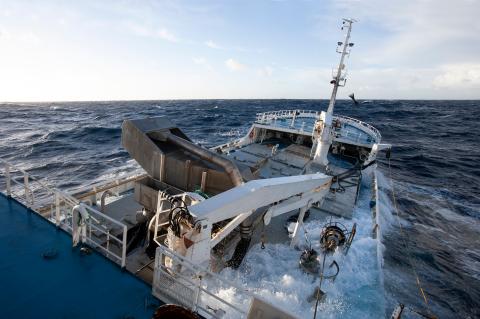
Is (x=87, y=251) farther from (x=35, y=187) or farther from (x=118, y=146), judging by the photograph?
(x=118, y=146)

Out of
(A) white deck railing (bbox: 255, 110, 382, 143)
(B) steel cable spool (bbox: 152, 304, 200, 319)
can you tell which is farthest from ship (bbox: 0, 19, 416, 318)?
(A) white deck railing (bbox: 255, 110, 382, 143)

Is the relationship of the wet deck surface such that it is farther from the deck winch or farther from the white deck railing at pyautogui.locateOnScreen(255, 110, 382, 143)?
the white deck railing at pyautogui.locateOnScreen(255, 110, 382, 143)

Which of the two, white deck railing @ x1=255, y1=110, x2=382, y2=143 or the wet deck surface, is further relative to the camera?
white deck railing @ x1=255, y1=110, x2=382, y2=143

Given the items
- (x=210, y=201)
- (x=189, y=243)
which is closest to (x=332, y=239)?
(x=210, y=201)

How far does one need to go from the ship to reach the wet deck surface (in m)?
0.03

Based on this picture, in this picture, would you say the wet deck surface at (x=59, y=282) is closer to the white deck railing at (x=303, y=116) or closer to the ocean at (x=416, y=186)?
the ocean at (x=416, y=186)

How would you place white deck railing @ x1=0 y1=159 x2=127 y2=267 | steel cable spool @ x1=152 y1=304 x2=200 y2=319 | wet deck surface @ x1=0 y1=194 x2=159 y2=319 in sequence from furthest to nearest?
white deck railing @ x1=0 y1=159 x2=127 y2=267
wet deck surface @ x1=0 y1=194 x2=159 y2=319
steel cable spool @ x1=152 y1=304 x2=200 y2=319

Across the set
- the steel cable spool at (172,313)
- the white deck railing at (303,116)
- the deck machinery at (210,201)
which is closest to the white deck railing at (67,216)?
the deck machinery at (210,201)

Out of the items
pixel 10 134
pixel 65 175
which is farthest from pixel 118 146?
pixel 10 134

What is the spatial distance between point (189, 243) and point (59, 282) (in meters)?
3.16

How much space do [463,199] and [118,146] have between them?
41419 mm

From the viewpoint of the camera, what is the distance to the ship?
243 inches

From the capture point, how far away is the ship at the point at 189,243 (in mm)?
6184

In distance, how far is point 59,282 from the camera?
6445mm
